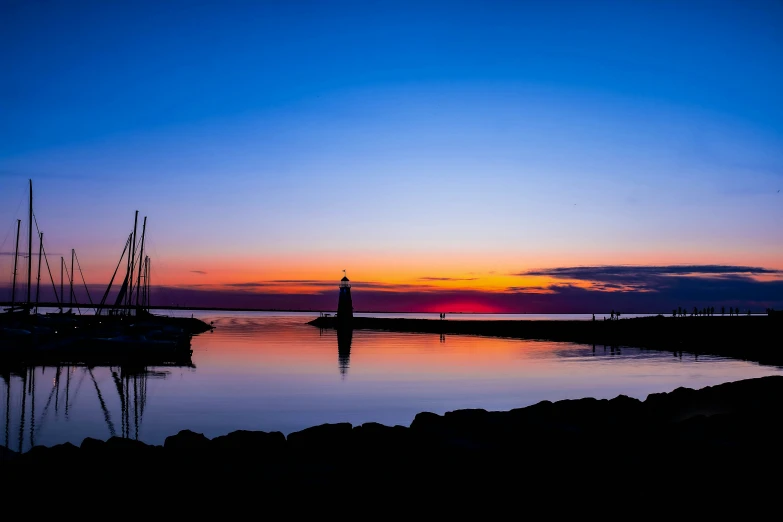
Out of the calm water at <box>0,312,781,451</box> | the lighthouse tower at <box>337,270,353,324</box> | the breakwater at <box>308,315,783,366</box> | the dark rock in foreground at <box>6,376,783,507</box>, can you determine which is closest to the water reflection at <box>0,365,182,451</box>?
the calm water at <box>0,312,781,451</box>

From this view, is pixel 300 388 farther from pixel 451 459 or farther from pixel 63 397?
pixel 451 459

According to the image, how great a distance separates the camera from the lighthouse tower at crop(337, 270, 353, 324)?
247ft

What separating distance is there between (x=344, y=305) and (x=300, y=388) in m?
53.5

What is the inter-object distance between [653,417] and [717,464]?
299 cm

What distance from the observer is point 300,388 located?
23.1 m

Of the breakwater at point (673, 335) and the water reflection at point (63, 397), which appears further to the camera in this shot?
the breakwater at point (673, 335)

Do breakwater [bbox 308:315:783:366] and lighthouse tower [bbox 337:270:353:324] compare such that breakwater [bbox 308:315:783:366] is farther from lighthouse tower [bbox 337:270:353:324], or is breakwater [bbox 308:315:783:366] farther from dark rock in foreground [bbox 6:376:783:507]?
dark rock in foreground [bbox 6:376:783:507]

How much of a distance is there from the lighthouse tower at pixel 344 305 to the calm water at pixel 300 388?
121 ft

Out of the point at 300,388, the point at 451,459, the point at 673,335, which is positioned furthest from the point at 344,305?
the point at 451,459

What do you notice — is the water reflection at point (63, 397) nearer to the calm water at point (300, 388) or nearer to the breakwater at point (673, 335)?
the calm water at point (300, 388)

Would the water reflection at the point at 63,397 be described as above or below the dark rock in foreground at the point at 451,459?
below

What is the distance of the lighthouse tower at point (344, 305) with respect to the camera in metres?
75.3

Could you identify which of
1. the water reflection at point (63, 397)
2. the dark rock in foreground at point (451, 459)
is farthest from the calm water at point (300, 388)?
the dark rock in foreground at point (451, 459)

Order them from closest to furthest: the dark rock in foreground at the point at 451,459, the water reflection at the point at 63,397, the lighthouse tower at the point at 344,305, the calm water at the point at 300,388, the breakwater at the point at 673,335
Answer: the dark rock in foreground at the point at 451,459
the water reflection at the point at 63,397
the calm water at the point at 300,388
the breakwater at the point at 673,335
the lighthouse tower at the point at 344,305
